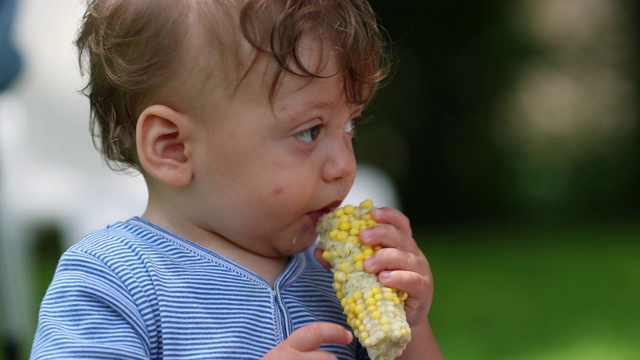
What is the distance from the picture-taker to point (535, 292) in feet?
16.6

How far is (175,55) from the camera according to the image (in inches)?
67.2

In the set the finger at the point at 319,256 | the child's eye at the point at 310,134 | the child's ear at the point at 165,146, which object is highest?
the child's eye at the point at 310,134

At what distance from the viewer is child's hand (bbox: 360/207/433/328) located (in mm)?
1704

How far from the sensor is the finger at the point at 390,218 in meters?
1.79

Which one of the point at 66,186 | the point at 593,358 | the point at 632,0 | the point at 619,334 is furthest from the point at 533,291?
the point at 632,0

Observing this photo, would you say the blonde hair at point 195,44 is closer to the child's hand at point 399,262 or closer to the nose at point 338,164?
the nose at point 338,164

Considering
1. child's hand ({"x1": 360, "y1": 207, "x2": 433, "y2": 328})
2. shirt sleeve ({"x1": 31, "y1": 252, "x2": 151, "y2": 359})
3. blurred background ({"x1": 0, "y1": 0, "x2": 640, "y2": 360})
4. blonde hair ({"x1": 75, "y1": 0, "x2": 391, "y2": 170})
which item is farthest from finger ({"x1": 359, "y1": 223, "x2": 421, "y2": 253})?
blurred background ({"x1": 0, "y1": 0, "x2": 640, "y2": 360})

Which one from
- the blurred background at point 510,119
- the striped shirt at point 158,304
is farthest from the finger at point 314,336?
the blurred background at point 510,119

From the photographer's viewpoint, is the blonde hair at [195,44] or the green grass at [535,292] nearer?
the blonde hair at [195,44]

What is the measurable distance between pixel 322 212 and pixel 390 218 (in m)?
0.13

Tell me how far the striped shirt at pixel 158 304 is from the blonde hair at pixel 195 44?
9.6 inches

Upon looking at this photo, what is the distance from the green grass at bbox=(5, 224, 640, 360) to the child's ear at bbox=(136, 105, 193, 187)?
1877 millimetres

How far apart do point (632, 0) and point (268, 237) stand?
7.41 meters

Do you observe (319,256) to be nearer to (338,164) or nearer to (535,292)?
(338,164)
